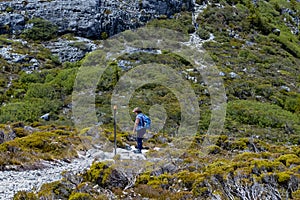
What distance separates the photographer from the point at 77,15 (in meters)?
62.5

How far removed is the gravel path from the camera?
35.0 ft

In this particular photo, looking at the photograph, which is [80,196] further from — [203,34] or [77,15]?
[203,34]

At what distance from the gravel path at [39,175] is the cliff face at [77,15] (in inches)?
1896

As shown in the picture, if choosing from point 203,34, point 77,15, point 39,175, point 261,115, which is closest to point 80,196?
point 39,175

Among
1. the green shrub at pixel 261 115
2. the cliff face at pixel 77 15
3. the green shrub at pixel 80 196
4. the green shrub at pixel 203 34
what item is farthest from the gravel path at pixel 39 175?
the green shrub at pixel 203 34

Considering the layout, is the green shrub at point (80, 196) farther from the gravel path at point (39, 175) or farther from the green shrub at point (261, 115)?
the green shrub at point (261, 115)

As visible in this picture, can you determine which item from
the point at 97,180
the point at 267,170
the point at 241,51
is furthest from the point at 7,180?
the point at 241,51

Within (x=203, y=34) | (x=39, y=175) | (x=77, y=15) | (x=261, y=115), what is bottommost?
(x=261, y=115)

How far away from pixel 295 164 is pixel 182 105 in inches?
972

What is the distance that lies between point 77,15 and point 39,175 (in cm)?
5322

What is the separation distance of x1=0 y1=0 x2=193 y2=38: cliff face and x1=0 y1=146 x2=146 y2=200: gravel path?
4816cm

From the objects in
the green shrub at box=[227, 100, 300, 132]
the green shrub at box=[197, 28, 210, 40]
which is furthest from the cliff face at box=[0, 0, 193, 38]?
the green shrub at box=[227, 100, 300, 132]

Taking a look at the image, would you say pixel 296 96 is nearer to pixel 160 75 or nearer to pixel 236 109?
pixel 236 109

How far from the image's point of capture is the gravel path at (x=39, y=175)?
35.0 feet
